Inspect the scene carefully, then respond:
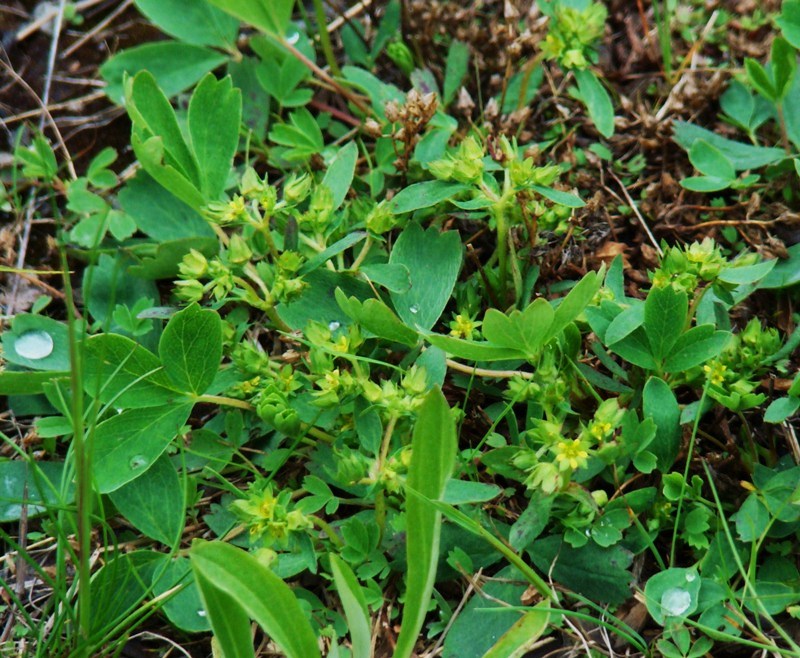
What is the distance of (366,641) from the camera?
1423mm

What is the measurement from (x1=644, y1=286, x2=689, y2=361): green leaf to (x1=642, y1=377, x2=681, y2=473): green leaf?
3.4 inches

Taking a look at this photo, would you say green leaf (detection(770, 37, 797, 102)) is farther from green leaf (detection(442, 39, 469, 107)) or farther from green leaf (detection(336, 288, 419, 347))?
green leaf (detection(336, 288, 419, 347))

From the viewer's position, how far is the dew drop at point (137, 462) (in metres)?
1.65

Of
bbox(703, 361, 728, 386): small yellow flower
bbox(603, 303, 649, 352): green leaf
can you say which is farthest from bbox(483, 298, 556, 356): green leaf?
bbox(703, 361, 728, 386): small yellow flower

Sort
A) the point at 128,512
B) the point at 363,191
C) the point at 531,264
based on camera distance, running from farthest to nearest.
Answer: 1. the point at 363,191
2. the point at 531,264
3. the point at 128,512

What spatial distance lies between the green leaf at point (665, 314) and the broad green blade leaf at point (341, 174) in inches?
28.6

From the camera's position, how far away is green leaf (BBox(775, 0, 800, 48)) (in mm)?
1901

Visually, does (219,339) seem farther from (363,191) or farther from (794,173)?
(794,173)

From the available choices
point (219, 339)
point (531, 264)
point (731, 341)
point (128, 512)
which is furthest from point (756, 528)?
point (128, 512)

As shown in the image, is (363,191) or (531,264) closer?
(531,264)

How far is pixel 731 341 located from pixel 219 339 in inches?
39.6

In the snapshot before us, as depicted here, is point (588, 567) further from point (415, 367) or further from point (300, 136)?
point (300, 136)

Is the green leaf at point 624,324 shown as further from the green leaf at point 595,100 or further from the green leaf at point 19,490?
the green leaf at point 19,490

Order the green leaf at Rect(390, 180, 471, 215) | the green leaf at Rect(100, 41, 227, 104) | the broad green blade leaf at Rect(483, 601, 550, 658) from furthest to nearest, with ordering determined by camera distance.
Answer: the green leaf at Rect(100, 41, 227, 104)
the green leaf at Rect(390, 180, 471, 215)
the broad green blade leaf at Rect(483, 601, 550, 658)
